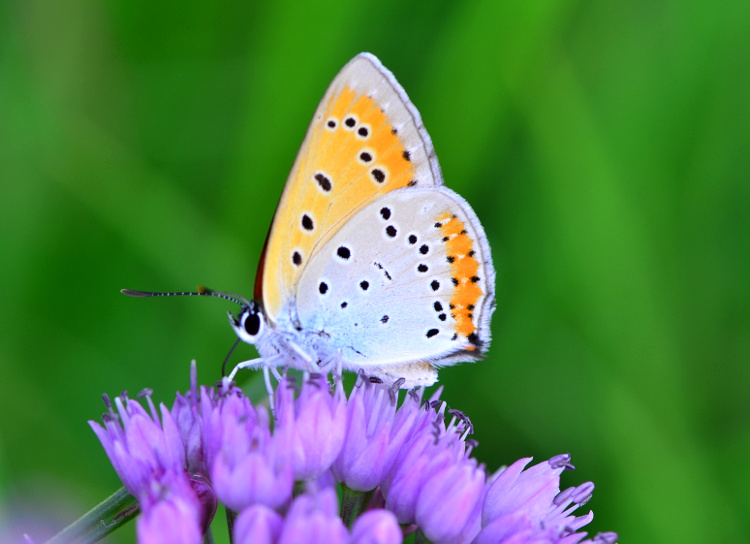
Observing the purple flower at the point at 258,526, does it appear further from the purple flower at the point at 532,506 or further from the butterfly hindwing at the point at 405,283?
the butterfly hindwing at the point at 405,283

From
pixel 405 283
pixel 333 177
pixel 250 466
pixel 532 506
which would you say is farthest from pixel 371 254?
pixel 250 466

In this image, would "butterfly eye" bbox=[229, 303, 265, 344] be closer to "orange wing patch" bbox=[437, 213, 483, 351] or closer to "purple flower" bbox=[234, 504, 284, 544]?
"orange wing patch" bbox=[437, 213, 483, 351]

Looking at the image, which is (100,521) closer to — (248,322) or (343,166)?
(248,322)

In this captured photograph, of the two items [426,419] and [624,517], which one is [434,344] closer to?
[426,419]

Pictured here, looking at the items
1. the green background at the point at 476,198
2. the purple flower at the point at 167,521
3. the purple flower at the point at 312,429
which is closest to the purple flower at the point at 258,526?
the purple flower at the point at 167,521

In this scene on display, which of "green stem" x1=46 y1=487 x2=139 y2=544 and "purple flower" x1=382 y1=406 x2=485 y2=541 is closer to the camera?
"green stem" x1=46 y1=487 x2=139 y2=544

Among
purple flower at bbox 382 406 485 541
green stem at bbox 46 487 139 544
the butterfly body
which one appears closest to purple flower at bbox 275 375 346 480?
purple flower at bbox 382 406 485 541

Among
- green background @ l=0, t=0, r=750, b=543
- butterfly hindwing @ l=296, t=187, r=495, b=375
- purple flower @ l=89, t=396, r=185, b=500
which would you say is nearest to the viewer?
purple flower @ l=89, t=396, r=185, b=500

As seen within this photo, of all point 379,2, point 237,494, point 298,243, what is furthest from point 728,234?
point 237,494
